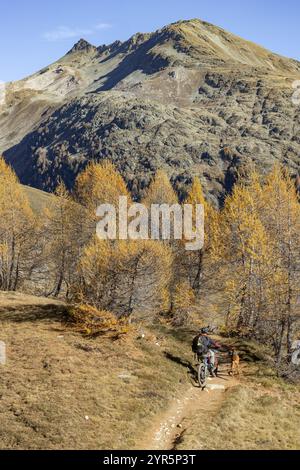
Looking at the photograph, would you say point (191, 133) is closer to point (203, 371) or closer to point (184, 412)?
point (203, 371)

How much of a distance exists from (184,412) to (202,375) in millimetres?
3374

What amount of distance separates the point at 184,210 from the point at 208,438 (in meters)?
33.4

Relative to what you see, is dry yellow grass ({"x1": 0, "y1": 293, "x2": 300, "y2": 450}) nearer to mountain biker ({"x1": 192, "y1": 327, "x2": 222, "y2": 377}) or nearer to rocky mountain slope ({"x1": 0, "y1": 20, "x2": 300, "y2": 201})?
mountain biker ({"x1": 192, "y1": 327, "x2": 222, "y2": 377})

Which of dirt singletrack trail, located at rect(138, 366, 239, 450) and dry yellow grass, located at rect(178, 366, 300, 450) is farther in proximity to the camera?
dirt singletrack trail, located at rect(138, 366, 239, 450)

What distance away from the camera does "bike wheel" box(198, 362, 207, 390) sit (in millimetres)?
23406

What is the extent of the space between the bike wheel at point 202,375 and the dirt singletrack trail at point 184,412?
1.01 ft

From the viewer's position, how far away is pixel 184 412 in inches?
802

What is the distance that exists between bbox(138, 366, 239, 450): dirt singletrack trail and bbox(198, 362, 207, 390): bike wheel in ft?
1.01

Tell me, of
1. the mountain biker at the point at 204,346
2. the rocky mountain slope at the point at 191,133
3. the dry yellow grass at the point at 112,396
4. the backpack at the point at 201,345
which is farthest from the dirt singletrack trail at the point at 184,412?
the rocky mountain slope at the point at 191,133

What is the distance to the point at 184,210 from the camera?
4891 centimetres

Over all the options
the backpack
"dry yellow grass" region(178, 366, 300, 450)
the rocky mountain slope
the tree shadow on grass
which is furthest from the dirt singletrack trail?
the rocky mountain slope

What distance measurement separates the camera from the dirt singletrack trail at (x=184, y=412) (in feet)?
56.7

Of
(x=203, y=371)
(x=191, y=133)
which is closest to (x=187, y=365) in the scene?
(x=203, y=371)
